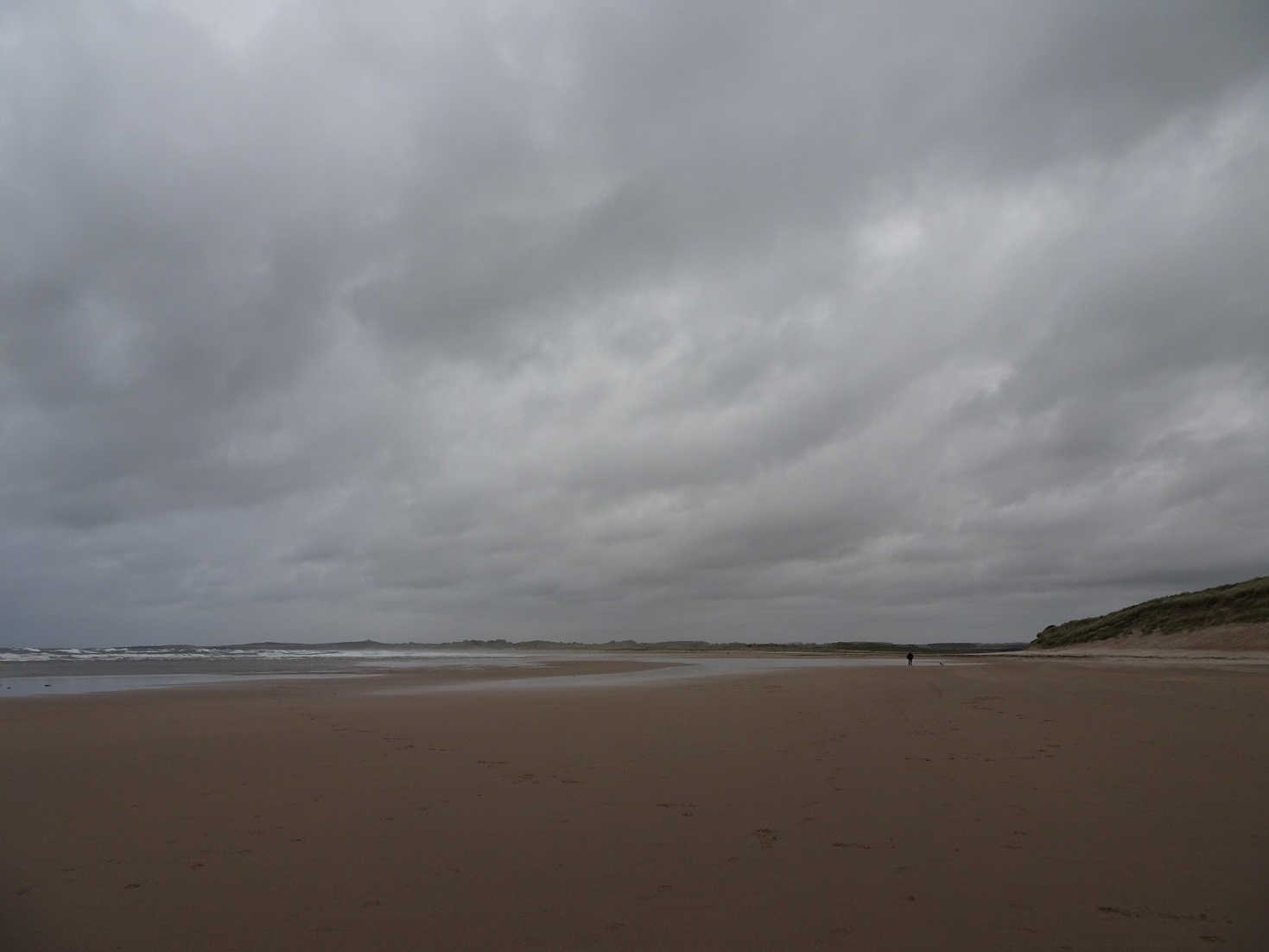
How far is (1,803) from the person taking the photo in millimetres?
7941

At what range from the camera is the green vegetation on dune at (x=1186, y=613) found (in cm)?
4300

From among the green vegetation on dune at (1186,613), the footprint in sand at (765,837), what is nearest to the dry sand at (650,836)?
the footprint in sand at (765,837)

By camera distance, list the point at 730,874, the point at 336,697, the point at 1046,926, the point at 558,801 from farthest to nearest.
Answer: the point at 336,697
the point at 558,801
the point at 730,874
the point at 1046,926

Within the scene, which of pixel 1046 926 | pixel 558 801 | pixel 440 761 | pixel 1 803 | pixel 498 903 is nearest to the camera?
pixel 1046 926

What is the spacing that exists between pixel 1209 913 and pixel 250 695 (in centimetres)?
2261

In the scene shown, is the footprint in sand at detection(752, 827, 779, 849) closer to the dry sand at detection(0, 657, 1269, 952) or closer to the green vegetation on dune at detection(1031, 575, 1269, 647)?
the dry sand at detection(0, 657, 1269, 952)

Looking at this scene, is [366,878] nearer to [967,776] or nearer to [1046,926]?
[1046,926]

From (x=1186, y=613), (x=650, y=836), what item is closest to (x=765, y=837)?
(x=650, y=836)

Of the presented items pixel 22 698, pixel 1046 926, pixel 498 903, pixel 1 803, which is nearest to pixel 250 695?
pixel 22 698

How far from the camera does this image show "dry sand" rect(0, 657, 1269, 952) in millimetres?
4457

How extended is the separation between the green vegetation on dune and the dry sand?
4095 cm

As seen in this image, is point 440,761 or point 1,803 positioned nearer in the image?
point 1,803

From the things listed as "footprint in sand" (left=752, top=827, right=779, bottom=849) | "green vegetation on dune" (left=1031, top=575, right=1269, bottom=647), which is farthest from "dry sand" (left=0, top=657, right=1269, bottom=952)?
"green vegetation on dune" (left=1031, top=575, right=1269, bottom=647)

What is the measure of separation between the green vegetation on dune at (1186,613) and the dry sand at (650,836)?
41.0 m
